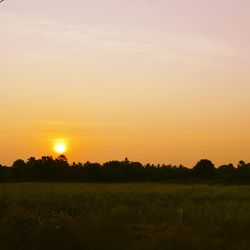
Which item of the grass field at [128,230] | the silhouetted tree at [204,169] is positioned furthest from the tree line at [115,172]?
the grass field at [128,230]

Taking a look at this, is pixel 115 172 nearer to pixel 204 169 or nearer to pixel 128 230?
pixel 204 169

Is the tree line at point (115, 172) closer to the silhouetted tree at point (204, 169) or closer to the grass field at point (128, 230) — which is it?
the silhouetted tree at point (204, 169)

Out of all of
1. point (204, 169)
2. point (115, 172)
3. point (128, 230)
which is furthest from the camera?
point (204, 169)

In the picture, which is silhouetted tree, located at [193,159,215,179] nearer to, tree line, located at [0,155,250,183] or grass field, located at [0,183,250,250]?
tree line, located at [0,155,250,183]

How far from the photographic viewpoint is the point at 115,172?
93.4m

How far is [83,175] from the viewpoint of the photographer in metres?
94.3

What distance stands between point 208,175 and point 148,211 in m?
67.4

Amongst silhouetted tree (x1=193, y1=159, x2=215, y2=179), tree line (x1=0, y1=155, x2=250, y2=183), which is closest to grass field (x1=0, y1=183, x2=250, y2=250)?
tree line (x1=0, y1=155, x2=250, y2=183)

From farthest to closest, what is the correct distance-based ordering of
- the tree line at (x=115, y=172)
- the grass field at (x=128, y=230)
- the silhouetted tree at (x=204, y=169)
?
the silhouetted tree at (x=204, y=169) → the tree line at (x=115, y=172) → the grass field at (x=128, y=230)

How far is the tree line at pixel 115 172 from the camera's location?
3636 inches

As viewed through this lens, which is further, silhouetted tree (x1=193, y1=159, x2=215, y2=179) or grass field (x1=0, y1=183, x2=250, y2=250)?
silhouetted tree (x1=193, y1=159, x2=215, y2=179)

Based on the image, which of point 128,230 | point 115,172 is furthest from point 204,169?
point 128,230

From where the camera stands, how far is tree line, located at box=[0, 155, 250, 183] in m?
92.3

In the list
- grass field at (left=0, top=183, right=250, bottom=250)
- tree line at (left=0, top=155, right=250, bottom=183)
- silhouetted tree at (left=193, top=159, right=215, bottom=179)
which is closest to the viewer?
grass field at (left=0, top=183, right=250, bottom=250)
